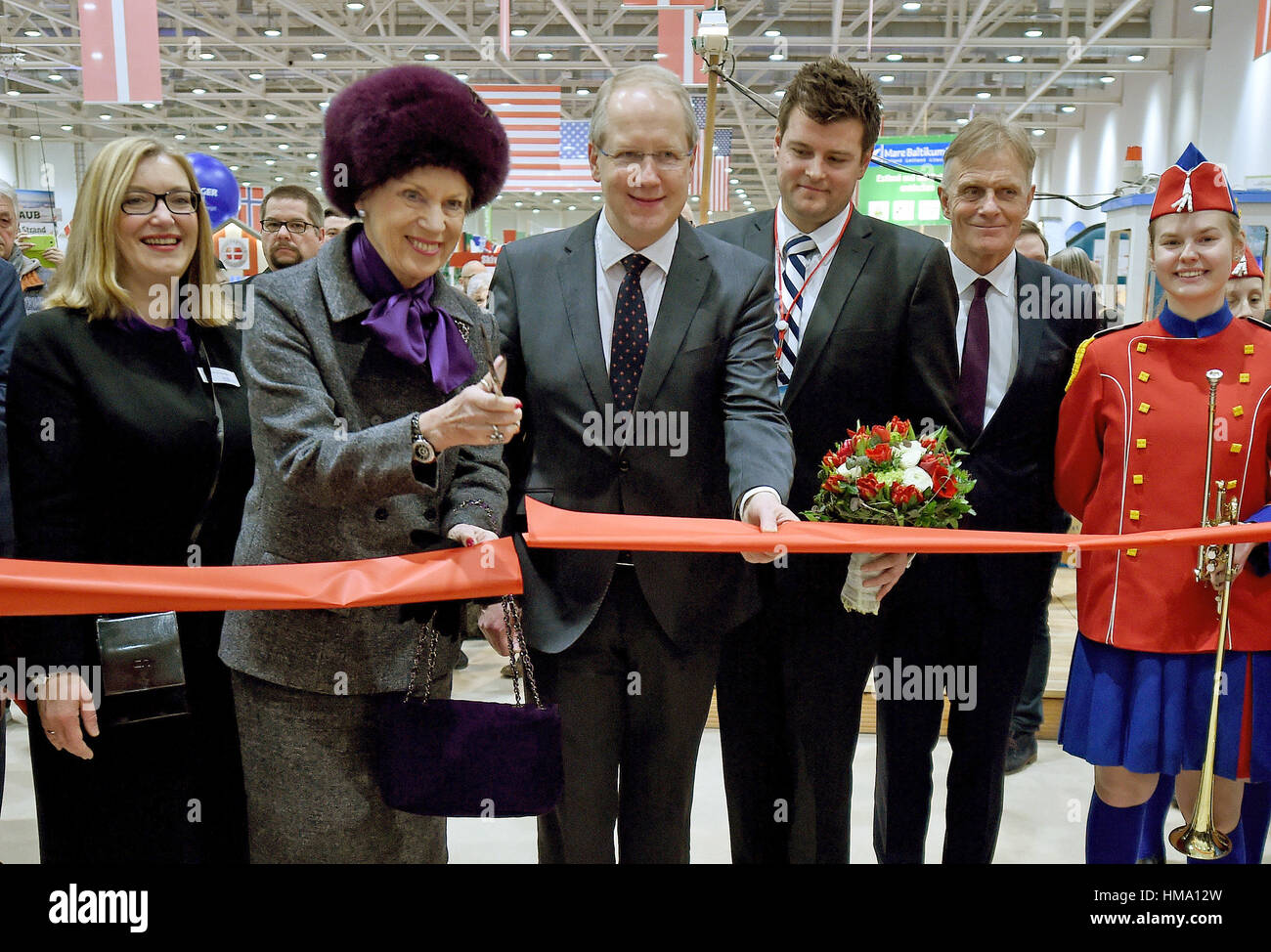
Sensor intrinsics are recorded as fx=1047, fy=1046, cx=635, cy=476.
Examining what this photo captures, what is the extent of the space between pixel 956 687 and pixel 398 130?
1.95m

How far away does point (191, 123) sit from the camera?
26.6m

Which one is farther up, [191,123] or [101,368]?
[191,123]

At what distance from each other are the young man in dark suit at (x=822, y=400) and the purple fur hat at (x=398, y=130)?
88 cm

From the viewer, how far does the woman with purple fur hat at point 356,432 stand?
189 centimetres

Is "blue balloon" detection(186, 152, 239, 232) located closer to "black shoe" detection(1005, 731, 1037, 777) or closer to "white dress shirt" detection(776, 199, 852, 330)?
"white dress shirt" detection(776, 199, 852, 330)

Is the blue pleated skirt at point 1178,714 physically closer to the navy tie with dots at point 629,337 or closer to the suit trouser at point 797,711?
the suit trouser at point 797,711

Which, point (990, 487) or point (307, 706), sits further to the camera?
point (990, 487)

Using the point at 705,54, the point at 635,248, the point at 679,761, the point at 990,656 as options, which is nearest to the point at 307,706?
the point at 679,761

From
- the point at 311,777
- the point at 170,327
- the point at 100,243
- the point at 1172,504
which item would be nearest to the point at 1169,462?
the point at 1172,504

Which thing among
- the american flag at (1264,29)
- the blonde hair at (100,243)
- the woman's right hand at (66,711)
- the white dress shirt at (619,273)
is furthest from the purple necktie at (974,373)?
the american flag at (1264,29)

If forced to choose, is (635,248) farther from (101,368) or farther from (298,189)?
(298,189)

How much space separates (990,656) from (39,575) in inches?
87.6

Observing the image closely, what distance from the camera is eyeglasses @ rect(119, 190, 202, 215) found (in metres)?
2.29

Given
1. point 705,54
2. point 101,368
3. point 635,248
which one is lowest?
point 101,368
